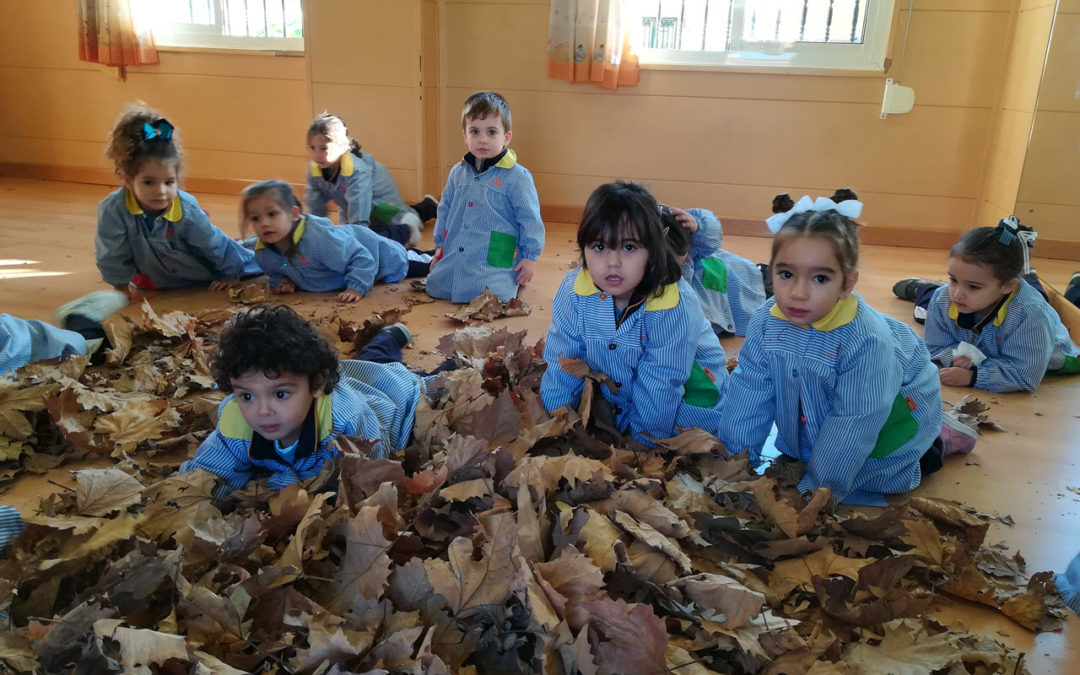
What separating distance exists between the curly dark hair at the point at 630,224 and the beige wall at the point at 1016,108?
128 inches

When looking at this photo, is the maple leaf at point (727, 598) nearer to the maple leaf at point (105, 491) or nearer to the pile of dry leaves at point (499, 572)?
the pile of dry leaves at point (499, 572)

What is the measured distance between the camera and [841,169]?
4.98 m

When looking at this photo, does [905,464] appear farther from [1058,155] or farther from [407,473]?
[1058,155]

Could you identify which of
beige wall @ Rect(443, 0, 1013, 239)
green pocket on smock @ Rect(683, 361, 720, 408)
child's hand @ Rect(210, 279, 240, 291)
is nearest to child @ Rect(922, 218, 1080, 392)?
green pocket on smock @ Rect(683, 361, 720, 408)

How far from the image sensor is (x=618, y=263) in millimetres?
1962

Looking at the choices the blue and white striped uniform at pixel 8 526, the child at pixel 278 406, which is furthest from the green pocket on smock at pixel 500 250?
the blue and white striped uniform at pixel 8 526

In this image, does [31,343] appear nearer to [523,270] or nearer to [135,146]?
[135,146]

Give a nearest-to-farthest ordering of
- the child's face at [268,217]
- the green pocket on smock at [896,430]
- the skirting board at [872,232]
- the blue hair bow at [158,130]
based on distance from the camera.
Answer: the green pocket on smock at [896,430]
the blue hair bow at [158,130]
the child's face at [268,217]
the skirting board at [872,232]

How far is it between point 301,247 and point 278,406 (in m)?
1.94

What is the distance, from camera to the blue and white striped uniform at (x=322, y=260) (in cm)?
342

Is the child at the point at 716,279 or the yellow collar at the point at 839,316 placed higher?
the yellow collar at the point at 839,316

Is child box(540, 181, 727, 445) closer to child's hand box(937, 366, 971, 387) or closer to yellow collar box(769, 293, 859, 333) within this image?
yellow collar box(769, 293, 859, 333)

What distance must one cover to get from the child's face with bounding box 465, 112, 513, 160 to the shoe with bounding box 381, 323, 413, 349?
3.42 ft

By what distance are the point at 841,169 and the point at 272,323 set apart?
14.1 ft
